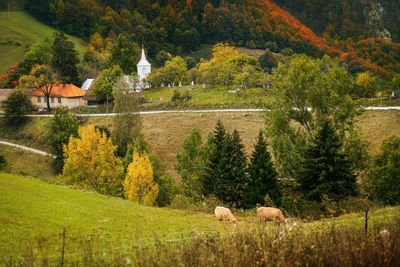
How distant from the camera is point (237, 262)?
9.67m

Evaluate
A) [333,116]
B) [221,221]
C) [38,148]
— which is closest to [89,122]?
[38,148]

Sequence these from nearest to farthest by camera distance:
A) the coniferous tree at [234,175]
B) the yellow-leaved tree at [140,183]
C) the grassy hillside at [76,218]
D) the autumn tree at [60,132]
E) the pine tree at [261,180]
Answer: the grassy hillside at [76,218], the pine tree at [261,180], the coniferous tree at [234,175], the yellow-leaved tree at [140,183], the autumn tree at [60,132]

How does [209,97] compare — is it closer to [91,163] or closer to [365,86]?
[365,86]

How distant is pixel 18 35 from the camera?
118062 millimetres

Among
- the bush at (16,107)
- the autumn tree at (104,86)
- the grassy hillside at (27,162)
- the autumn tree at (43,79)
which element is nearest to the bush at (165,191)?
the grassy hillside at (27,162)

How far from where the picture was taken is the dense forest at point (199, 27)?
136500 millimetres

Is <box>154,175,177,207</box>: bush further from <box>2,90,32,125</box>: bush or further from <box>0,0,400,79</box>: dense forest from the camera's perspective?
<box>0,0,400,79</box>: dense forest

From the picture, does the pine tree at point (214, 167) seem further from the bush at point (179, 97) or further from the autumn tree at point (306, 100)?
the bush at point (179, 97)

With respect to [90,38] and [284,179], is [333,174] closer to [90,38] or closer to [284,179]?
[284,179]

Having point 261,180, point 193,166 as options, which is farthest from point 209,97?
point 261,180

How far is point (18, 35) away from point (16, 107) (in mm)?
55111

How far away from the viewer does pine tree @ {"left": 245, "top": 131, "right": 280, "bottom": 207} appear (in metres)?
32.8

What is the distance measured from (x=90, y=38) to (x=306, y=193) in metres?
105

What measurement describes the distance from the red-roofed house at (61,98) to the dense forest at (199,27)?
165 feet
